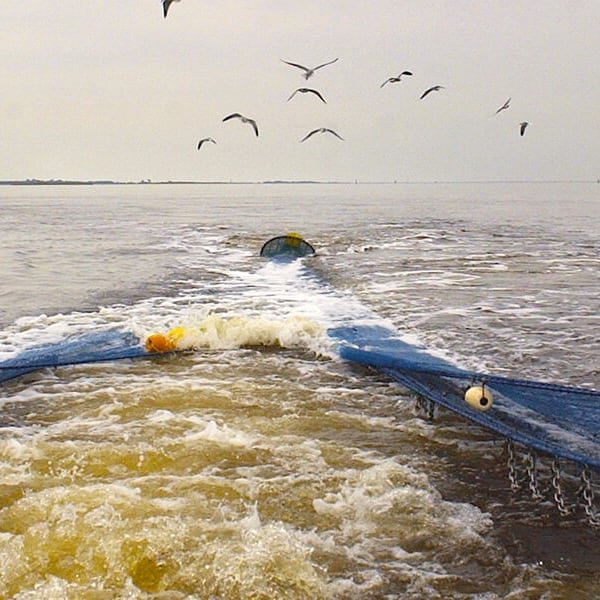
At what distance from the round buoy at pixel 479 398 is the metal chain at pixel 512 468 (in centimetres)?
58

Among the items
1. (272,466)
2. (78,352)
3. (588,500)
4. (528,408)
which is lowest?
(272,466)

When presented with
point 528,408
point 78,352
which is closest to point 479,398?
point 528,408

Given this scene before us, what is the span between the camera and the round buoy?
7.42 meters

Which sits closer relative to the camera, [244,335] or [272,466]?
[272,466]

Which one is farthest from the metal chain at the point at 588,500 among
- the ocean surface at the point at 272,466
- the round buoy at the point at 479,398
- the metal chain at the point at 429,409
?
the metal chain at the point at 429,409

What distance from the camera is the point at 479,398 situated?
24.4 ft

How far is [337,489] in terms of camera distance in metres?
6.36

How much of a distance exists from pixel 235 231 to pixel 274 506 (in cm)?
3483

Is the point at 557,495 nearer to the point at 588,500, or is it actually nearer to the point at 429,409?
Answer: the point at 588,500

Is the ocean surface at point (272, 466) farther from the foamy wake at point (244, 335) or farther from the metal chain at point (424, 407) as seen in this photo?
the metal chain at point (424, 407)

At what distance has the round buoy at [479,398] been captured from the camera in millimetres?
7418

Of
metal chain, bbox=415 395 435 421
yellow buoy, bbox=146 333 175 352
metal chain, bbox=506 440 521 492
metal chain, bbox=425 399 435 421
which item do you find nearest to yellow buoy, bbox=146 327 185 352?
yellow buoy, bbox=146 333 175 352

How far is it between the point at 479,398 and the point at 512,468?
A: 108cm

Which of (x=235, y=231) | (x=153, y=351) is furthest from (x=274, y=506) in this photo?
(x=235, y=231)
